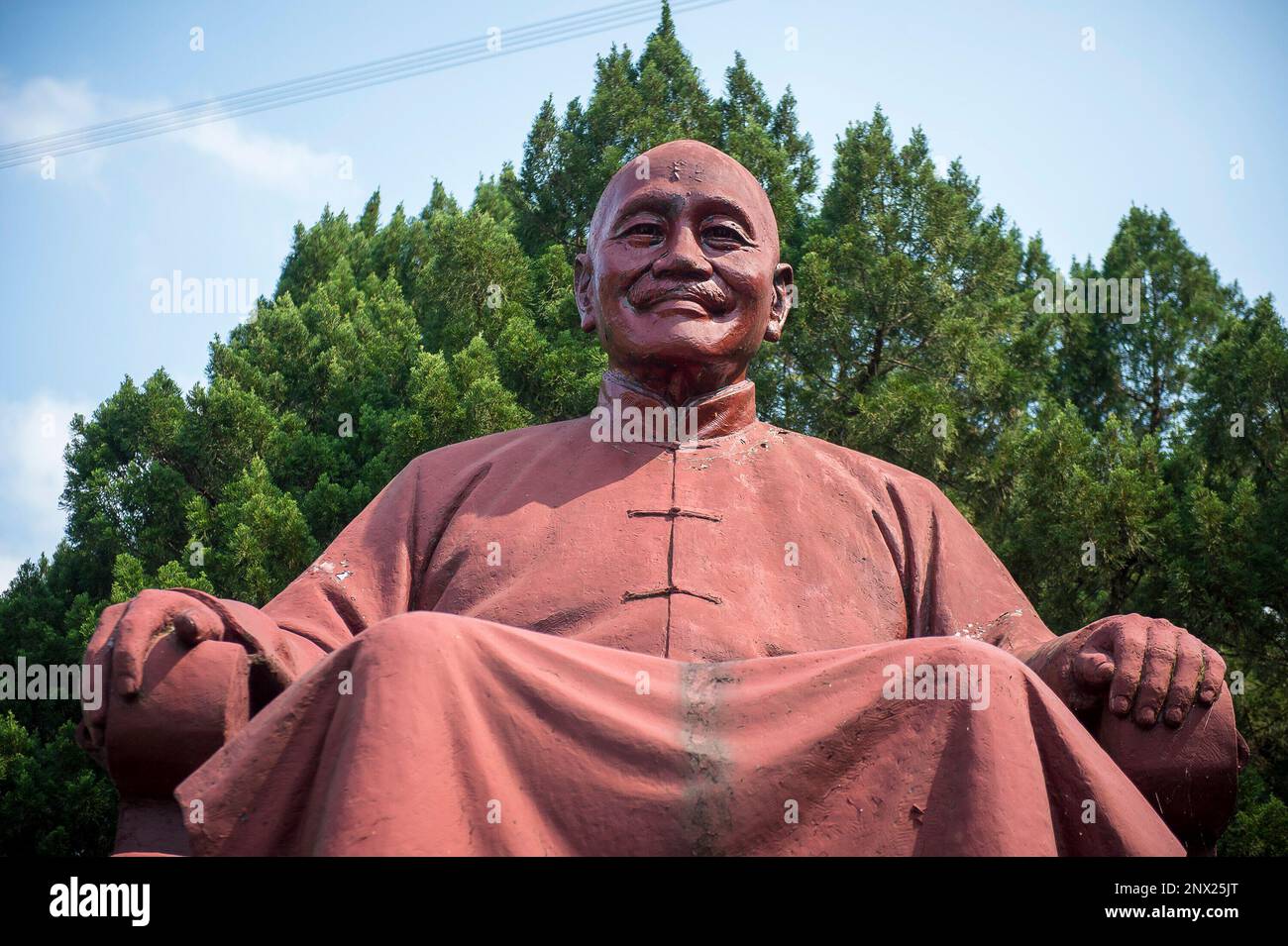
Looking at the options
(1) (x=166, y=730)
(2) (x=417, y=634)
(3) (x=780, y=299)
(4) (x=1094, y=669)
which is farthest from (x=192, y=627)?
(3) (x=780, y=299)

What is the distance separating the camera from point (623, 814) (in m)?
3.30

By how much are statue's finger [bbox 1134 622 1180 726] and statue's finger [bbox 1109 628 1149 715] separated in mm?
11

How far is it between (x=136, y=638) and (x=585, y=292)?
2.21 metres

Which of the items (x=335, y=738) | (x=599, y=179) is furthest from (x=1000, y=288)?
(x=335, y=738)

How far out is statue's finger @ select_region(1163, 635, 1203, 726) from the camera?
12.0 feet

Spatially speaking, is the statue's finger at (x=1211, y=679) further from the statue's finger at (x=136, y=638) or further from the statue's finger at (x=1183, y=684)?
the statue's finger at (x=136, y=638)

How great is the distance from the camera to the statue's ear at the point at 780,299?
17.3ft

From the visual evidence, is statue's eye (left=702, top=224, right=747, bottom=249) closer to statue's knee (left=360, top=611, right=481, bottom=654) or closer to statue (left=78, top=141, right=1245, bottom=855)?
statue (left=78, top=141, right=1245, bottom=855)

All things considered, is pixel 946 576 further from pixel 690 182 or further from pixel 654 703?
pixel 654 703

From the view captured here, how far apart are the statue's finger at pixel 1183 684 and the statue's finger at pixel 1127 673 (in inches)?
2.9

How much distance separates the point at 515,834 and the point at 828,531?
1.78 m

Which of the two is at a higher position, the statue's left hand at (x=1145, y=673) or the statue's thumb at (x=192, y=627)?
the statue's thumb at (x=192, y=627)

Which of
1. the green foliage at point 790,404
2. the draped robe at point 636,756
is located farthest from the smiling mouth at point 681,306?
the green foliage at point 790,404

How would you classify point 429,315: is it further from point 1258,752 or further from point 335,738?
point 335,738
